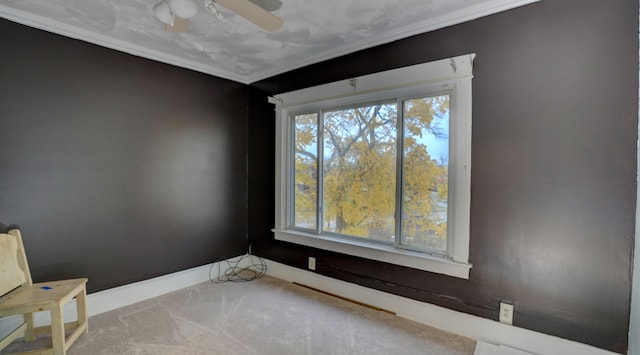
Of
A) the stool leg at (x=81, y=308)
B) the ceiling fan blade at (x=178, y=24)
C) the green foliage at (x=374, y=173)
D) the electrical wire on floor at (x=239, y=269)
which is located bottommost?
the electrical wire on floor at (x=239, y=269)

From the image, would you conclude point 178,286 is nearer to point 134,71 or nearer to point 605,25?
point 134,71

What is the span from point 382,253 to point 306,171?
1195 millimetres

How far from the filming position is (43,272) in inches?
88.9

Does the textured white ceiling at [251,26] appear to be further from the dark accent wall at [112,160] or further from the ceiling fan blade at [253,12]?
the ceiling fan blade at [253,12]

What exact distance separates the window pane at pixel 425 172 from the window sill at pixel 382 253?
13 centimetres

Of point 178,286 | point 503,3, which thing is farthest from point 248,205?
point 503,3

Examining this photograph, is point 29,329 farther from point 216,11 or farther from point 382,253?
point 382,253

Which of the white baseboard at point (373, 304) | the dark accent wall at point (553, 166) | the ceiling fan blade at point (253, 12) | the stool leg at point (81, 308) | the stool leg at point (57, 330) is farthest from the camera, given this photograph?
the stool leg at point (81, 308)

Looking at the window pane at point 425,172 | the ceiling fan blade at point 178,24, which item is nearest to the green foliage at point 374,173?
the window pane at point 425,172

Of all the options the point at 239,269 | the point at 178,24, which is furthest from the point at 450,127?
the point at 239,269

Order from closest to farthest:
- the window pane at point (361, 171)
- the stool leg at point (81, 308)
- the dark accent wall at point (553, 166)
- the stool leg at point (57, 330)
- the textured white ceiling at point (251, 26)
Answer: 1. the dark accent wall at point (553, 166)
2. the stool leg at point (57, 330)
3. the textured white ceiling at point (251, 26)
4. the stool leg at point (81, 308)
5. the window pane at point (361, 171)

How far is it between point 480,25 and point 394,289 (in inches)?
83.9

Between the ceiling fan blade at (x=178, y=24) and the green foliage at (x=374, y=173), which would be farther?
the green foliage at (x=374, y=173)

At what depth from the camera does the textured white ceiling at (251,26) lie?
2004 mm
